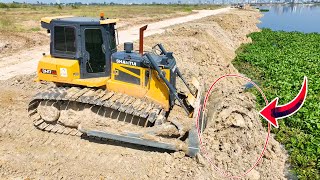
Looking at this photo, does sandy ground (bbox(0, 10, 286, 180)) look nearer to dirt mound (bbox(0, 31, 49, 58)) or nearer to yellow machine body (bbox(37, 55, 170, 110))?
yellow machine body (bbox(37, 55, 170, 110))

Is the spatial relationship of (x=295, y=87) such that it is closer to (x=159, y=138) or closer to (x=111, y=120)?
(x=159, y=138)

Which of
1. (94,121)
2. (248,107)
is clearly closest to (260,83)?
(248,107)

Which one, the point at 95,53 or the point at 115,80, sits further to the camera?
the point at 115,80

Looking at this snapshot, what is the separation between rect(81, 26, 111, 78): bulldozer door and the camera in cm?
901

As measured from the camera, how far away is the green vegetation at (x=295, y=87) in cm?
912

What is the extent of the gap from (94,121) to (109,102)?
841mm

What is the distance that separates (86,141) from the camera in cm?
918

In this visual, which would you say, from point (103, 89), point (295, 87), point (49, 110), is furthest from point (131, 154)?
point (295, 87)

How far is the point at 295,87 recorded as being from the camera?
15023 millimetres

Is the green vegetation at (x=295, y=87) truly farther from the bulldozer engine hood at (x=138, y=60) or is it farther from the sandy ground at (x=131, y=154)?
the bulldozer engine hood at (x=138, y=60)

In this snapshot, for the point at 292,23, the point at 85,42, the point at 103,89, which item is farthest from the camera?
the point at 292,23

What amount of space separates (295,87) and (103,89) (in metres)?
9.96

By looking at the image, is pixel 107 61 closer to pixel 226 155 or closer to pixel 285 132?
pixel 226 155

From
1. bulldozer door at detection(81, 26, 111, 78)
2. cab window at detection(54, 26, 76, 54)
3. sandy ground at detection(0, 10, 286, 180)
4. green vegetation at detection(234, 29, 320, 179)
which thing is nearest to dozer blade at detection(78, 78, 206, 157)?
sandy ground at detection(0, 10, 286, 180)
